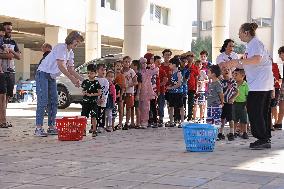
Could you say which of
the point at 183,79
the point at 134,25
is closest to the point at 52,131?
the point at 183,79

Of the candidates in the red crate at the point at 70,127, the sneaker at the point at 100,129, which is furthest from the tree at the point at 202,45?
the red crate at the point at 70,127

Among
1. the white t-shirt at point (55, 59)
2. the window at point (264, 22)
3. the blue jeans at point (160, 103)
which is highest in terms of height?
the window at point (264, 22)

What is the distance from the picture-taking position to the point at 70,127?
1055 centimetres

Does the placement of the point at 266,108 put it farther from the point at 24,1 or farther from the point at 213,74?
the point at 24,1

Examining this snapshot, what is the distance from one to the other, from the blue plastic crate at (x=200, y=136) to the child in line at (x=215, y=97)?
1872 millimetres

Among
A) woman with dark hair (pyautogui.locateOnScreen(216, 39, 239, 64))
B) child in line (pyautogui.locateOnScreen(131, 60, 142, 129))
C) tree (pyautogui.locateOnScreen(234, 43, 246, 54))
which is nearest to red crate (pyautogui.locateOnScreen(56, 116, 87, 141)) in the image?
child in line (pyautogui.locateOnScreen(131, 60, 142, 129))

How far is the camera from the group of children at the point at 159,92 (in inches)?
434

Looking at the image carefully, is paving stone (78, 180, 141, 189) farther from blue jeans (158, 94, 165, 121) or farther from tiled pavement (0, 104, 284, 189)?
blue jeans (158, 94, 165, 121)

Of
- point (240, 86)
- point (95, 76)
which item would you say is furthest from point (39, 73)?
point (240, 86)

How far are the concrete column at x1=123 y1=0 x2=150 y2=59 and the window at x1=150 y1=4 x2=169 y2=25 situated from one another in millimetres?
25669

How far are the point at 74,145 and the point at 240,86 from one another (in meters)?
3.57

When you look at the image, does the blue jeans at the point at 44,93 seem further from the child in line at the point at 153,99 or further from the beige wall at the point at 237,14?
the beige wall at the point at 237,14

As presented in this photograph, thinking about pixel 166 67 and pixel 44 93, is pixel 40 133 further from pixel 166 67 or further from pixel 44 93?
pixel 166 67

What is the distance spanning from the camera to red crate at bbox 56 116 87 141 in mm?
10492
